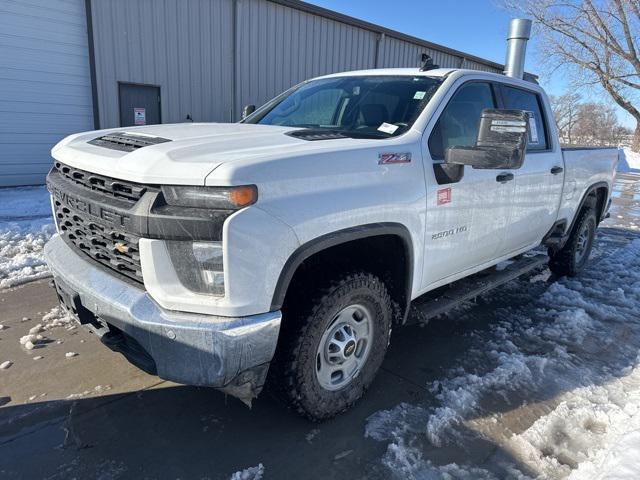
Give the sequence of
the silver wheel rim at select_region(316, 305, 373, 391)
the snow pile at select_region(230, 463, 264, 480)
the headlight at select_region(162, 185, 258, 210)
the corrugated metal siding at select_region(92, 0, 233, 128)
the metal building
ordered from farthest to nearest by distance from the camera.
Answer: the corrugated metal siding at select_region(92, 0, 233, 128) → the metal building → the silver wheel rim at select_region(316, 305, 373, 391) → the snow pile at select_region(230, 463, 264, 480) → the headlight at select_region(162, 185, 258, 210)

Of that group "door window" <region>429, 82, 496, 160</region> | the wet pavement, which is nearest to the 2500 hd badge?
"door window" <region>429, 82, 496, 160</region>

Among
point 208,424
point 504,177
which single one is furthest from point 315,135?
point 208,424

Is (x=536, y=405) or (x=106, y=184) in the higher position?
(x=106, y=184)

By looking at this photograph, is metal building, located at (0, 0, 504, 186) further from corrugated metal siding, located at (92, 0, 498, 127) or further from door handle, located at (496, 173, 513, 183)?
door handle, located at (496, 173, 513, 183)

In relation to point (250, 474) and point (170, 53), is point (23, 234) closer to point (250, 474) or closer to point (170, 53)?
point (250, 474)

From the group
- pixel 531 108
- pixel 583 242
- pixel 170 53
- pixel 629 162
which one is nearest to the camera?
pixel 531 108

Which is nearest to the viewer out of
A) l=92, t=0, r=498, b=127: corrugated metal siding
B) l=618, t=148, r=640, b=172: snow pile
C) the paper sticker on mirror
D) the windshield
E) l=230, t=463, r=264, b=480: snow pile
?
l=230, t=463, r=264, b=480: snow pile

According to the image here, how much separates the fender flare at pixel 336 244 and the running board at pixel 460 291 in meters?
0.28

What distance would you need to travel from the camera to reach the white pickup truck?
210 centimetres

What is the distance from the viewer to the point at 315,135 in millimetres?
2900

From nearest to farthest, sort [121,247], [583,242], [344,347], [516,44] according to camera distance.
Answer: [121,247], [344,347], [583,242], [516,44]

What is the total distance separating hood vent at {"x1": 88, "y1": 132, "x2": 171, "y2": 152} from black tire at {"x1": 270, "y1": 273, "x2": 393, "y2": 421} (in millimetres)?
1157

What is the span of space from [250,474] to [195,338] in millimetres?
809

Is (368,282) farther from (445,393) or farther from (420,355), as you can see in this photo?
(420,355)
